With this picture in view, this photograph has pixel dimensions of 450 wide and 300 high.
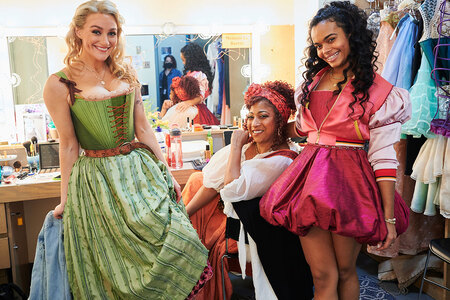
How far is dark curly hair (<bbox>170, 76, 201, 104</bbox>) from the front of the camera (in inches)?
160

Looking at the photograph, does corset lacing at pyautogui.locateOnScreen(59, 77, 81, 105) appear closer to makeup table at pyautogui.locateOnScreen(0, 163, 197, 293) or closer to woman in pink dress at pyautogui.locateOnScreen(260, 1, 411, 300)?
woman in pink dress at pyautogui.locateOnScreen(260, 1, 411, 300)

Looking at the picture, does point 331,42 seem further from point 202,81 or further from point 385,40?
point 202,81

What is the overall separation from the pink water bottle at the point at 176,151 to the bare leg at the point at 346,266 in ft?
5.60

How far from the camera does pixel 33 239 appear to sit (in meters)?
3.54

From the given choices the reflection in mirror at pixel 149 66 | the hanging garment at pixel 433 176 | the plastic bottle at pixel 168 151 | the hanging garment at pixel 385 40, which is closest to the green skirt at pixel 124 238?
the plastic bottle at pixel 168 151

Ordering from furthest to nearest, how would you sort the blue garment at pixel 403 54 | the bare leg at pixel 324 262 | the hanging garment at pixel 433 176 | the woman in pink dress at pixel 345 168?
the blue garment at pixel 403 54 < the hanging garment at pixel 433 176 < the bare leg at pixel 324 262 < the woman in pink dress at pixel 345 168

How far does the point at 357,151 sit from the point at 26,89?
310 centimetres

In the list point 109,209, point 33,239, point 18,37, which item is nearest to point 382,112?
point 109,209

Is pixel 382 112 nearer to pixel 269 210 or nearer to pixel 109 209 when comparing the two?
pixel 269 210

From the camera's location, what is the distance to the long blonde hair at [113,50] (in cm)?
185

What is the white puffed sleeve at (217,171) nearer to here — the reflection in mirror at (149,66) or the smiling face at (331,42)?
the smiling face at (331,42)

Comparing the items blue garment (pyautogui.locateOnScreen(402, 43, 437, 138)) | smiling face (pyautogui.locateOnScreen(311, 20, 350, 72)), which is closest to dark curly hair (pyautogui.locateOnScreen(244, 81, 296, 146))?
smiling face (pyautogui.locateOnScreen(311, 20, 350, 72))

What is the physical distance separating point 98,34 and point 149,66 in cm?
210

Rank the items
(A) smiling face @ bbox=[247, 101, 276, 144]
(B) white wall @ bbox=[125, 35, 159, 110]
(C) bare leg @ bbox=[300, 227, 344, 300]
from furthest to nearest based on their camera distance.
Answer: (B) white wall @ bbox=[125, 35, 159, 110] → (A) smiling face @ bbox=[247, 101, 276, 144] → (C) bare leg @ bbox=[300, 227, 344, 300]
